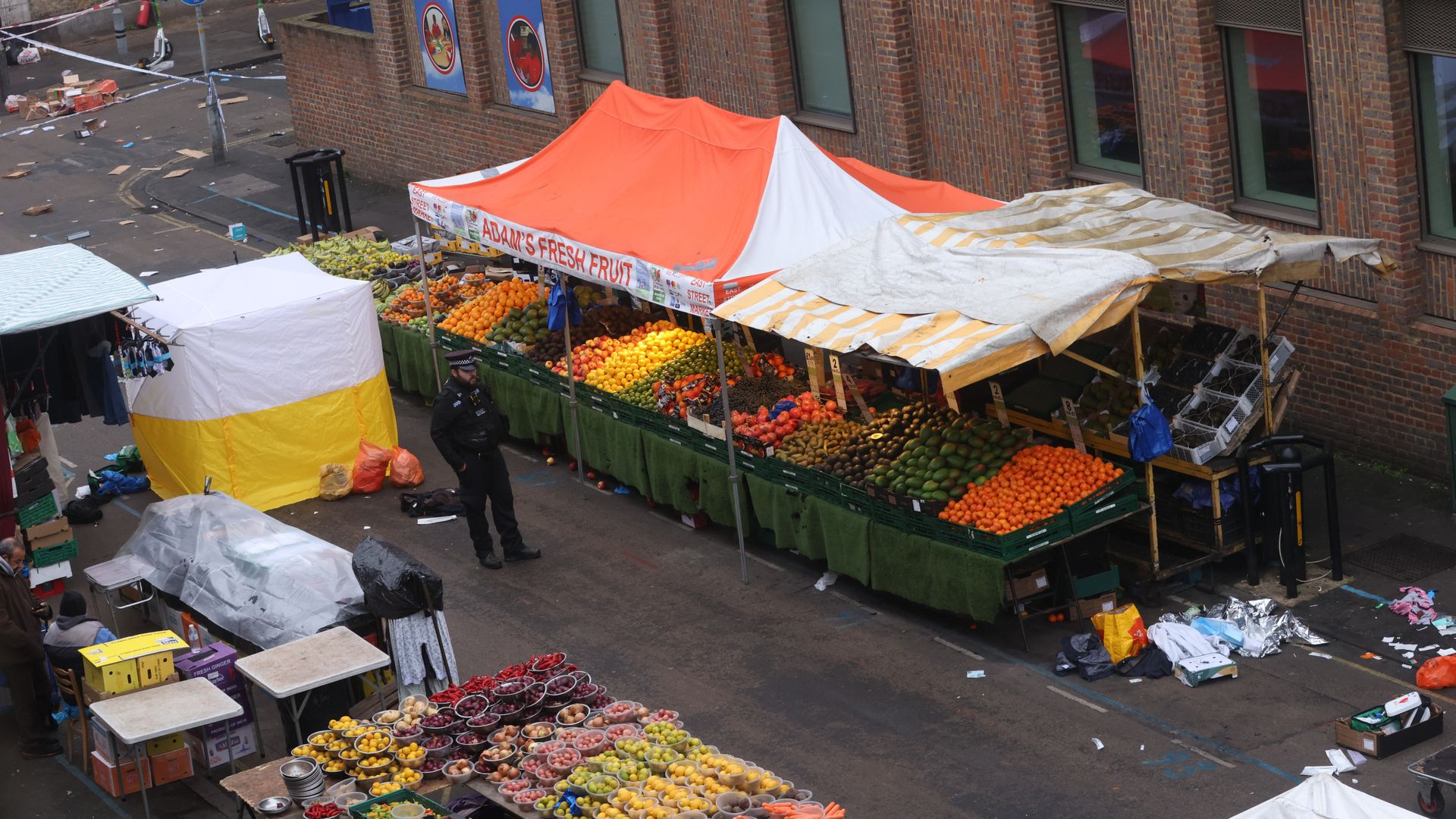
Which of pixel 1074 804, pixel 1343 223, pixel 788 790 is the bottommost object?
pixel 1074 804

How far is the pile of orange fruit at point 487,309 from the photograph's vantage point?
63.0 feet

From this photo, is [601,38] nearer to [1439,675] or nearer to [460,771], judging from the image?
[460,771]

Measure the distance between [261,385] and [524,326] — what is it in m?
2.84

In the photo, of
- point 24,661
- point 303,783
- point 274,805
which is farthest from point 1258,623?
point 24,661

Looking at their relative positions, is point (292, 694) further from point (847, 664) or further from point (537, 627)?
point (847, 664)

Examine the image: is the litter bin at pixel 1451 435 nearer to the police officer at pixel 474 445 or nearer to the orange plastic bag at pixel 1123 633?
the orange plastic bag at pixel 1123 633

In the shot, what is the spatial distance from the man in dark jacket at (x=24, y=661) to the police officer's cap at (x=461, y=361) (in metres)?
3.79

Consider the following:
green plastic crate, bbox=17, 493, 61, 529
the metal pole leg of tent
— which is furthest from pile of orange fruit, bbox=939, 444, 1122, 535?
green plastic crate, bbox=17, 493, 61, 529

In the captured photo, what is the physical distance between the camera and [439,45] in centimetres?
2683

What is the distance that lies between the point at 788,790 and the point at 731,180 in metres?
7.48

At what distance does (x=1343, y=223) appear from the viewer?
629 inches

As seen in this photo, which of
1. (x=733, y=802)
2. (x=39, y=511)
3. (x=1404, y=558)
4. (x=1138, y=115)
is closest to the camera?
(x=733, y=802)

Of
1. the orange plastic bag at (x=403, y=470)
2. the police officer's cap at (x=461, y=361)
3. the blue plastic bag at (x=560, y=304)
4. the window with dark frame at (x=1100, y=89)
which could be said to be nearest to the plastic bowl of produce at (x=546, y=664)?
the police officer's cap at (x=461, y=361)

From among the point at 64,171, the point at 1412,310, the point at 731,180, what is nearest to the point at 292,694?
the point at 731,180
